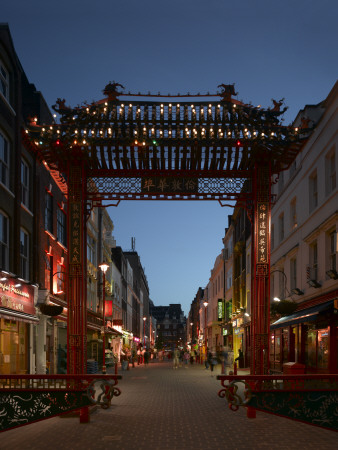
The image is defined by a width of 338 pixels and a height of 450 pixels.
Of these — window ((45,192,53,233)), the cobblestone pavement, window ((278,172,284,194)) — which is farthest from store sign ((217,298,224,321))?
the cobblestone pavement

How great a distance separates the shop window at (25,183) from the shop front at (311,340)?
12556 mm

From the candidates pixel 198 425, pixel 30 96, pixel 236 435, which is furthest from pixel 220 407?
pixel 30 96

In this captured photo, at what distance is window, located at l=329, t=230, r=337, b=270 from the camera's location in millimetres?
21889

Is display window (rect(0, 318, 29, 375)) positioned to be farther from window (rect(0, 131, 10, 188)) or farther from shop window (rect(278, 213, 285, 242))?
shop window (rect(278, 213, 285, 242))

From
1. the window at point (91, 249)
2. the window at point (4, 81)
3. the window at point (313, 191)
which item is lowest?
the window at point (91, 249)

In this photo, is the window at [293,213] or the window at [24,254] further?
the window at [293,213]

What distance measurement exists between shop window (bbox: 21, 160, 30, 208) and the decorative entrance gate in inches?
318

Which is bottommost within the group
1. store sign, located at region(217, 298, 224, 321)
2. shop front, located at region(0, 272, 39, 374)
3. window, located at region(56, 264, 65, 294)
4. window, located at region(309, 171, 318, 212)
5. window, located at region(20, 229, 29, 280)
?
store sign, located at region(217, 298, 224, 321)

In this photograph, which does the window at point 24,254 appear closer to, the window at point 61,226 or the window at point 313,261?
the window at point 61,226

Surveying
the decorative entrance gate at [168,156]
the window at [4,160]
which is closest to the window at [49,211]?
the window at [4,160]

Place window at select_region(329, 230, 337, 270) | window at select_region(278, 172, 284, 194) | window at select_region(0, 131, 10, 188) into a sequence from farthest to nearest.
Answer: window at select_region(278, 172, 284, 194)
window at select_region(329, 230, 337, 270)
window at select_region(0, 131, 10, 188)

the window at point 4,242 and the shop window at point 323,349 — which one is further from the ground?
the window at point 4,242

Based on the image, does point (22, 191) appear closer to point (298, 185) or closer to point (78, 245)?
point (78, 245)

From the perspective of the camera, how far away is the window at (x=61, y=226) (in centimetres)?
3122
